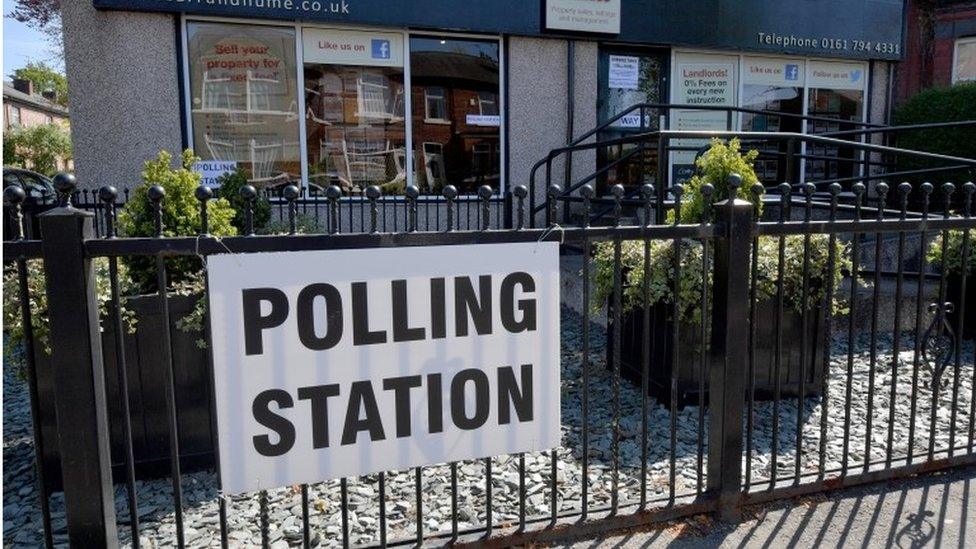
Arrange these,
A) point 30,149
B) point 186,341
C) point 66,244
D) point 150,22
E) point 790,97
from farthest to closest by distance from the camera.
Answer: point 30,149 → point 790,97 → point 150,22 → point 186,341 → point 66,244

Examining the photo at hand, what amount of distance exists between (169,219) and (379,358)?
179 cm

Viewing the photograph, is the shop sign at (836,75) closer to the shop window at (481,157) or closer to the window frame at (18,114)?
the shop window at (481,157)

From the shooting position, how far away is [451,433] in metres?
2.68

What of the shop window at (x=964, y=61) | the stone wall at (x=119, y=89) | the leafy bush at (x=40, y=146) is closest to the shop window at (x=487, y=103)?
the stone wall at (x=119, y=89)

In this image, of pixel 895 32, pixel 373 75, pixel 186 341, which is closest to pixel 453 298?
pixel 186 341

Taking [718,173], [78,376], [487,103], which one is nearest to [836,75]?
[487,103]

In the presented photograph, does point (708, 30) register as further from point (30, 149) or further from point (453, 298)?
point (30, 149)

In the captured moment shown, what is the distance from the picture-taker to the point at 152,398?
3.46 metres

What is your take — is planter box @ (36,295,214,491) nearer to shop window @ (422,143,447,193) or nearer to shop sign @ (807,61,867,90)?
shop window @ (422,143,447,193)

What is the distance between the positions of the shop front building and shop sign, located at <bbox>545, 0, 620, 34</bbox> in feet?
0.06

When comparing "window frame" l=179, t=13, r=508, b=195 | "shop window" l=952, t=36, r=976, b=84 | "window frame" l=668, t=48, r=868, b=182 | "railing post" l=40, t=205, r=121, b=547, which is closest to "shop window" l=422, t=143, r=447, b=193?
Result: "window frame" l=179, t=13, r=508, b=195

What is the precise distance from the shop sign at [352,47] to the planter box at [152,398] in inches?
218

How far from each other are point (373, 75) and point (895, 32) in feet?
24.8

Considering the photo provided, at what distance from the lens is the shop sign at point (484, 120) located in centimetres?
899
